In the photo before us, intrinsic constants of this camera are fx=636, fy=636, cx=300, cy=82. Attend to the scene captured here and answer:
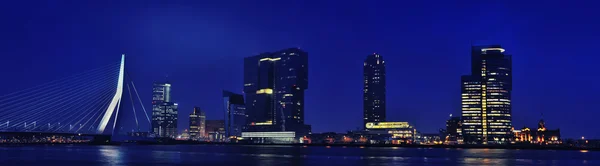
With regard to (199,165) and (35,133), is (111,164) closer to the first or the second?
(199,165)

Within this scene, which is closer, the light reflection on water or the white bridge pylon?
the light reflection on water

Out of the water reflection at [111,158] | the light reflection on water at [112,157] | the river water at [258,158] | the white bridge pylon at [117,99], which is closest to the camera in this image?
the water reflection at [111,158]

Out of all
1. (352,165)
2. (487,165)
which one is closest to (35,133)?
Answer: (352,165)

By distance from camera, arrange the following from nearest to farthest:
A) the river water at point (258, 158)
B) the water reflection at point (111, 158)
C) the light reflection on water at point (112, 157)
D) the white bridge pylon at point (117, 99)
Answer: the water reflection at point (111, 158), the river water at point (258, 158), the light reflection on water at point (112, 157), the white bridge pylon at point (117, 99)

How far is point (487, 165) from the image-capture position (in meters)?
59.7

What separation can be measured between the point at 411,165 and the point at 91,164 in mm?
29685

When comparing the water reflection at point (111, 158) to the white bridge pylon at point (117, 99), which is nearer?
the water reflection at point (111, 158)

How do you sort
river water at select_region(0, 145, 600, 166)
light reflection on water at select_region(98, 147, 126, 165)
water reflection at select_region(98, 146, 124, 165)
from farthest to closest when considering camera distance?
1. light reflection on water at select_region(98, 147, 126, 165)
2. river water at select_region(0, 145, 600, 166)
3. water reflection at select_region(98, 146, 124, 165)

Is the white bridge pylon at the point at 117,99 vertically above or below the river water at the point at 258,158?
above

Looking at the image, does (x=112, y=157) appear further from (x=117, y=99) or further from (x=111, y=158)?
(x=117, y=99)

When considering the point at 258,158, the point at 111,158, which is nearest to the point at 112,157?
the point at 111,158

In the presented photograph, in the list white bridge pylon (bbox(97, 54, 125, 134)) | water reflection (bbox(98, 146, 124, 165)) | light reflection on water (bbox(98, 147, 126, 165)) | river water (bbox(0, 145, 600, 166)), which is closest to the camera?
water reflection (bbox(98, 146, 124, 165))

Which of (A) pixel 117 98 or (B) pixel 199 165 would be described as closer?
(B) pixel 199 165

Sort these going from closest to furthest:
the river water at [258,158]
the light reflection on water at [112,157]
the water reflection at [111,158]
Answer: the water reflection at [111,158] → the river water at [258,158] → the light reflection on water at [112,157]
